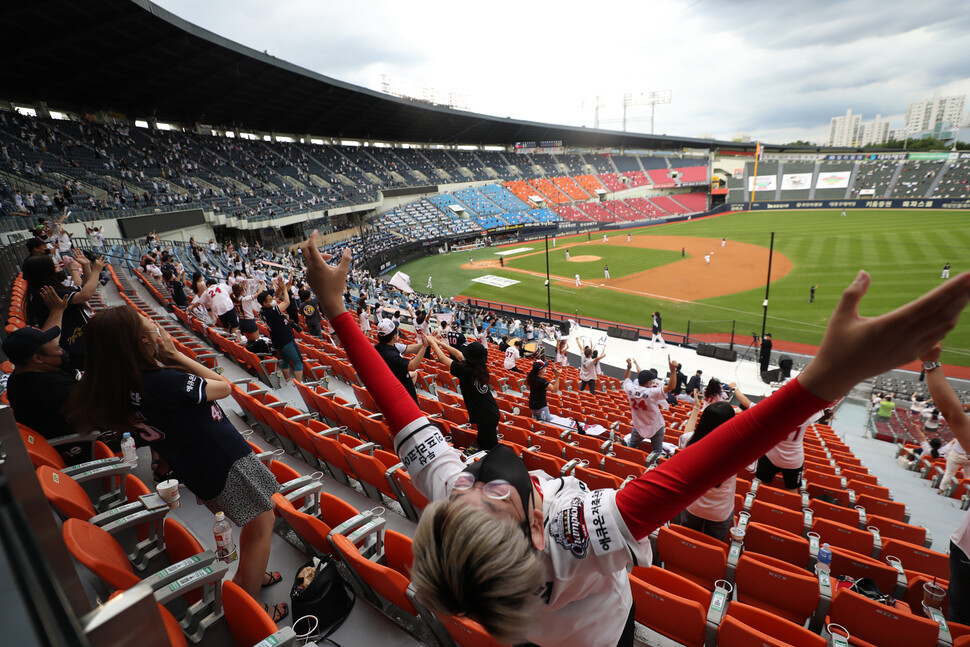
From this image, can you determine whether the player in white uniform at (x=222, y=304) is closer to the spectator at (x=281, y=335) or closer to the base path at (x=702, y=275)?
the spectator at (x=281, y=335)

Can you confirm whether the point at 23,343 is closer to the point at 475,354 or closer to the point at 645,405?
the point at 475,354

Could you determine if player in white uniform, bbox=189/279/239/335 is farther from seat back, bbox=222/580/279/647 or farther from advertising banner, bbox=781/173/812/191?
advertising banner, bbox=781/173/812/191

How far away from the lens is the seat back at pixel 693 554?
3.59 metres

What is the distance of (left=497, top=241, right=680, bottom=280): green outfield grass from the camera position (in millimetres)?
32938

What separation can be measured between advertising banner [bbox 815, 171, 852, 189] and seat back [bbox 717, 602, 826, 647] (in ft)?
252

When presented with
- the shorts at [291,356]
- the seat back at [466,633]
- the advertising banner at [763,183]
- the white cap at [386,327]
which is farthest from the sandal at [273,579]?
the advertising banner at [763,183]

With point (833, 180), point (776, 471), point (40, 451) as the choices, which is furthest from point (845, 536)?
point (833, 180)

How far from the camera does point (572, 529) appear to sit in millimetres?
1274

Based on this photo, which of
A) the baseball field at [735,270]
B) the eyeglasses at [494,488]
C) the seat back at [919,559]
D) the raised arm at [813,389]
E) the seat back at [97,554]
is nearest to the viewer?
the raised arm at [813,389]

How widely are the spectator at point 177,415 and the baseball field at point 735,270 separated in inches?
838

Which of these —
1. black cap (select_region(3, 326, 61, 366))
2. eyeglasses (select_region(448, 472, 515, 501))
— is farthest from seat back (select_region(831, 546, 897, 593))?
black cap (select_region(3, 326, 61, 366))

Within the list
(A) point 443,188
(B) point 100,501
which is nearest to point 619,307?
(B) point 100,501

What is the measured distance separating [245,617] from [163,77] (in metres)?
40.1

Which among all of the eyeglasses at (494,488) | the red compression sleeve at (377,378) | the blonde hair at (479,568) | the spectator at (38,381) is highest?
the red compression sleeve at (377,378)
